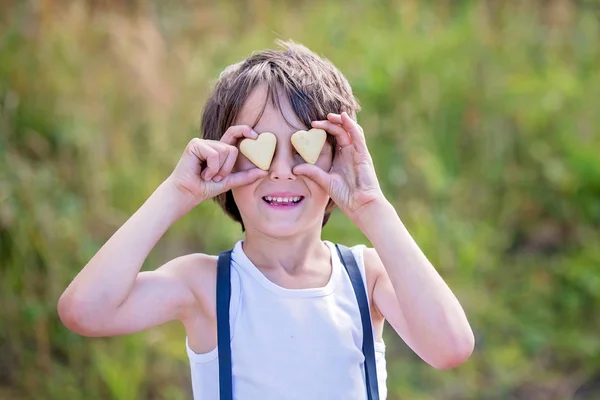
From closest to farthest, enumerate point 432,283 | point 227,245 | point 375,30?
point 432,283 < point 227,245 < point 375,30

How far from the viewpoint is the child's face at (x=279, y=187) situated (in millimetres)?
1820

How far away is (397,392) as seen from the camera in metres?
3.43

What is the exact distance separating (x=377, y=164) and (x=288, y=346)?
224 centimetres

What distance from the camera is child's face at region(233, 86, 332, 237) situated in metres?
1.82

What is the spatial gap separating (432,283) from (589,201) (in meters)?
2.74

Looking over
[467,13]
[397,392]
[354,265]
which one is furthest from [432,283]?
[467,13]

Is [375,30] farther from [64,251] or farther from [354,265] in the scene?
[354,265]

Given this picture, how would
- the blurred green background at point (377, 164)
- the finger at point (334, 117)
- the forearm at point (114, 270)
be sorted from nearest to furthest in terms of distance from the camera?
the forearm at point (114, 270), the finger at point (334, 117), the blurred green background at point (377, 164)

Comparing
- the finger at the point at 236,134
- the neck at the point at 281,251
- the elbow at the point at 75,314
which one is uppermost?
the finger at the point at 236,134

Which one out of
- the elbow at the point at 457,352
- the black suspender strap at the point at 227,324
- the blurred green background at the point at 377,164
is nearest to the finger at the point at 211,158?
the black suspender strap at the point at 227,324

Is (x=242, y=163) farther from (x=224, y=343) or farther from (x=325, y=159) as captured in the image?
(x=224, y=343)

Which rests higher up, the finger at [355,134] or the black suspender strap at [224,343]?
the finger at [355,134]

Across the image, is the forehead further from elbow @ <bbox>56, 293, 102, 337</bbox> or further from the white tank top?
elbow @ <bbox>56, 293, 102, 337</bbox>

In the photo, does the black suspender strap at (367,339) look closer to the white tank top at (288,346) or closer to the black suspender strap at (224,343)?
the white tank top at (288,346)
